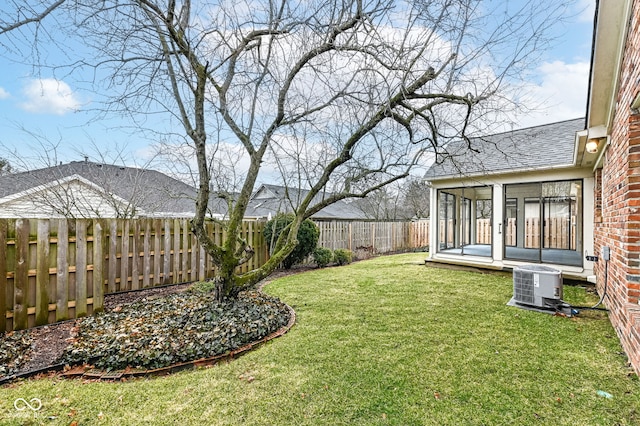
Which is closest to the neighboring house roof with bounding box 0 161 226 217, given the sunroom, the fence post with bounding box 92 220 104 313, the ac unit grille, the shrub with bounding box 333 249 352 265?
the fence post with bounding box 92 220 104 313

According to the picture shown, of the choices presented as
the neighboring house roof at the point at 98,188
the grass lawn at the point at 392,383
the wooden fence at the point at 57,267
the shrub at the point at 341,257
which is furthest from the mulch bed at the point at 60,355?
the shrub at the point at 341,257

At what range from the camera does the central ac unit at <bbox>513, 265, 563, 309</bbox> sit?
15.4 ft

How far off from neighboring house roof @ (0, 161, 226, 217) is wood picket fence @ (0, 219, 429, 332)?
3.78ft

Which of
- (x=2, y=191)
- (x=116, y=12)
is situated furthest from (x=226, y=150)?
(x=2, y=191)

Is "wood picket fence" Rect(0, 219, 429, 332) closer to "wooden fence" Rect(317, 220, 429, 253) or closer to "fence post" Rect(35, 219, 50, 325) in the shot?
"fence post" Rect(35, 219, 50, 325)

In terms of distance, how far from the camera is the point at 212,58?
4.36 meters

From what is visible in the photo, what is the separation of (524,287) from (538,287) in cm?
19

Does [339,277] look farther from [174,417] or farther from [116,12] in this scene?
[116,12]

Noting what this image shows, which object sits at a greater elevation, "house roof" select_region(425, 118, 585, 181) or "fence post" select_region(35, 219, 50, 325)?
"house roof" select_region(425, 118, 585, 181)

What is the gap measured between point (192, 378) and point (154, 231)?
14.1 feet

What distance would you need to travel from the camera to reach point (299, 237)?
891cm

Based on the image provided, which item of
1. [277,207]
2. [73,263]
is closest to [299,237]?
[73,263]

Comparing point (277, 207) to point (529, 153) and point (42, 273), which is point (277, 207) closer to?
point (529, 153)

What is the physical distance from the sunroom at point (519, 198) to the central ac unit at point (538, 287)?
1.99 m
